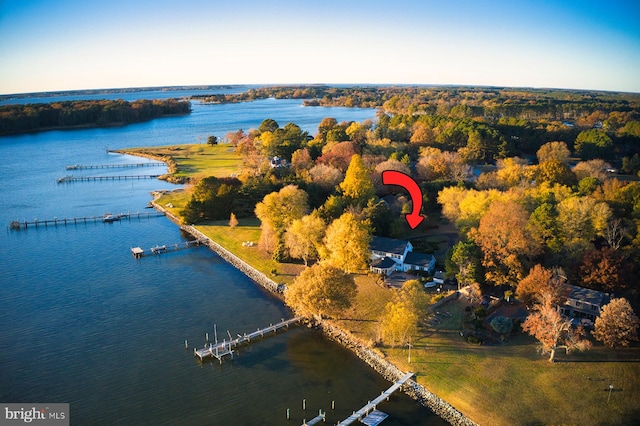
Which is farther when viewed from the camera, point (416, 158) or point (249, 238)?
point (416, 158)

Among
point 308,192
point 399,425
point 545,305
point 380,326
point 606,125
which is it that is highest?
point 606,125

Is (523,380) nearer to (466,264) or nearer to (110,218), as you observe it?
(466,264)

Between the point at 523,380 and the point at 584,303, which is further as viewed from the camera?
the point at 584,303

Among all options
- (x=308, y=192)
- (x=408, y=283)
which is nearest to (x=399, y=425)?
(x=408, y=283)

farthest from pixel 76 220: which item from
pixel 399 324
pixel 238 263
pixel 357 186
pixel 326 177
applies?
pixel 399 324

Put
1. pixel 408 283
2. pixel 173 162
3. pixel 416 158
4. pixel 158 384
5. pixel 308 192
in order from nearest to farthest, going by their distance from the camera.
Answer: pixel 158 384, pixel 408 283, pixel 308 192, pixel 416 158, pixel 173 162

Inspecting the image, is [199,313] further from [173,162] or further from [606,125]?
[606,125]

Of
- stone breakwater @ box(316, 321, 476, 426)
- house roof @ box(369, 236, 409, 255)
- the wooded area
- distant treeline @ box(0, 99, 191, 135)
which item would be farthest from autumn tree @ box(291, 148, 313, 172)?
distant treeline @ box(0, 99, 191, 135)
